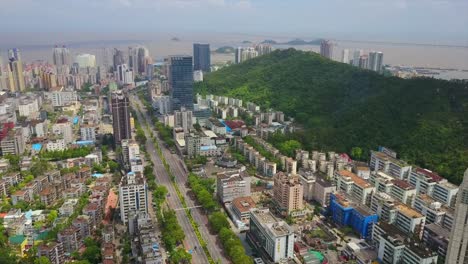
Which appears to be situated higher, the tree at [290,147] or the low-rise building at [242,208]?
the tree at [290,147]

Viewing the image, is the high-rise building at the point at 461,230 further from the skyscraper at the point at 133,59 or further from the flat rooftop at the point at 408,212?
the skyscraper at the point at 133,59

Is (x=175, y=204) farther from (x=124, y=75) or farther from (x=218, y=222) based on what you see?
(x=124, y=75)

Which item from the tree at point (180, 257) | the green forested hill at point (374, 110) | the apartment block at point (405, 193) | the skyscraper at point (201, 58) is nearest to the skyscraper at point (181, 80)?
the green forested hill at point (374, 110)

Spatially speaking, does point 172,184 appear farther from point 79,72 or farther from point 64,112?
point 79,72

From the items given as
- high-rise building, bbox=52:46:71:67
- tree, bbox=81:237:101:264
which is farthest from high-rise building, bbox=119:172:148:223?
high-rise building, bbox=52:46:71:67

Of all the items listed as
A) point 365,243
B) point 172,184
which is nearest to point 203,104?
point 172,184

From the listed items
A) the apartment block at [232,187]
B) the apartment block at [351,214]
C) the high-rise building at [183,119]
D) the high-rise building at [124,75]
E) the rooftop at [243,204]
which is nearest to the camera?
the apartment block at [351,214]

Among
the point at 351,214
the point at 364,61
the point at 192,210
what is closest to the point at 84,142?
the point at 192,210
